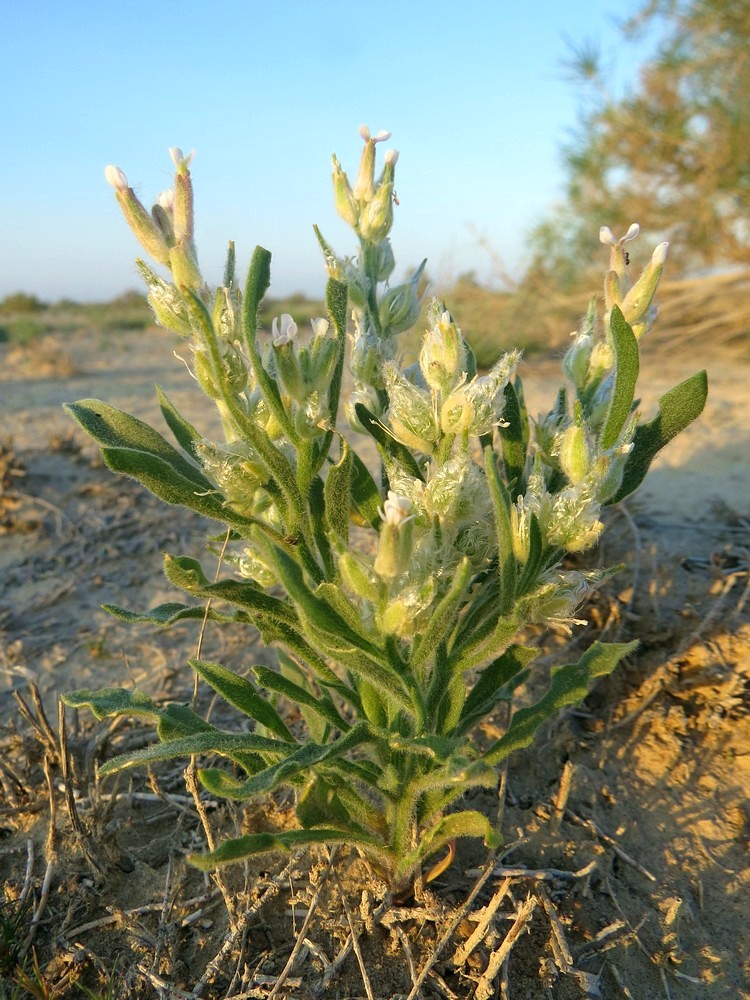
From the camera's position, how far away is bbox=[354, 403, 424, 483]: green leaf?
1.35 meters

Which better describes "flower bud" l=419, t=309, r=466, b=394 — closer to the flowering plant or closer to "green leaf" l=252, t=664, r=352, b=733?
the flowering plant

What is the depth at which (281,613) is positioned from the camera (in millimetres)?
1302

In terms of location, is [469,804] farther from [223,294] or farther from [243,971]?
[223,294]

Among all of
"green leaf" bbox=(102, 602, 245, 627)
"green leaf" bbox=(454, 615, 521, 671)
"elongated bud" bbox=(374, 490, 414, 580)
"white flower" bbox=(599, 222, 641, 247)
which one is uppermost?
"white flower" bbox=(599, 222, 641, 247)

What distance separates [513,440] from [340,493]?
1.19 feet

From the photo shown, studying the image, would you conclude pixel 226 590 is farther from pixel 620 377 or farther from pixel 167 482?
pixel 620 377

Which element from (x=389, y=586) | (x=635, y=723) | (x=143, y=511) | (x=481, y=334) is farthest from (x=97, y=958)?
(x=481, y=334)

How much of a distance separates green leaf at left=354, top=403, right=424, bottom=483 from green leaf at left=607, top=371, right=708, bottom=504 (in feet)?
1.12

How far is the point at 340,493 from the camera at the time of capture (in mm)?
A: 1244

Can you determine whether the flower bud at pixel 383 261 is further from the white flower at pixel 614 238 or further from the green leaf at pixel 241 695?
the green leaf at pixel 241 695

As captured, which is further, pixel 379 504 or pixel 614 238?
pixel 379 504

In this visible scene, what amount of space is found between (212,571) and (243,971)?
5.72 feet

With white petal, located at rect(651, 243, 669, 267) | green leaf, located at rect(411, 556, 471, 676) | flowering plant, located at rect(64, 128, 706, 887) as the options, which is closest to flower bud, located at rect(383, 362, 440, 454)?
flowering plant, located at rect(64, 128, 706, 887)

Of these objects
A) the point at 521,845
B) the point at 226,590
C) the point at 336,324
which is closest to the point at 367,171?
the point at 336,324
